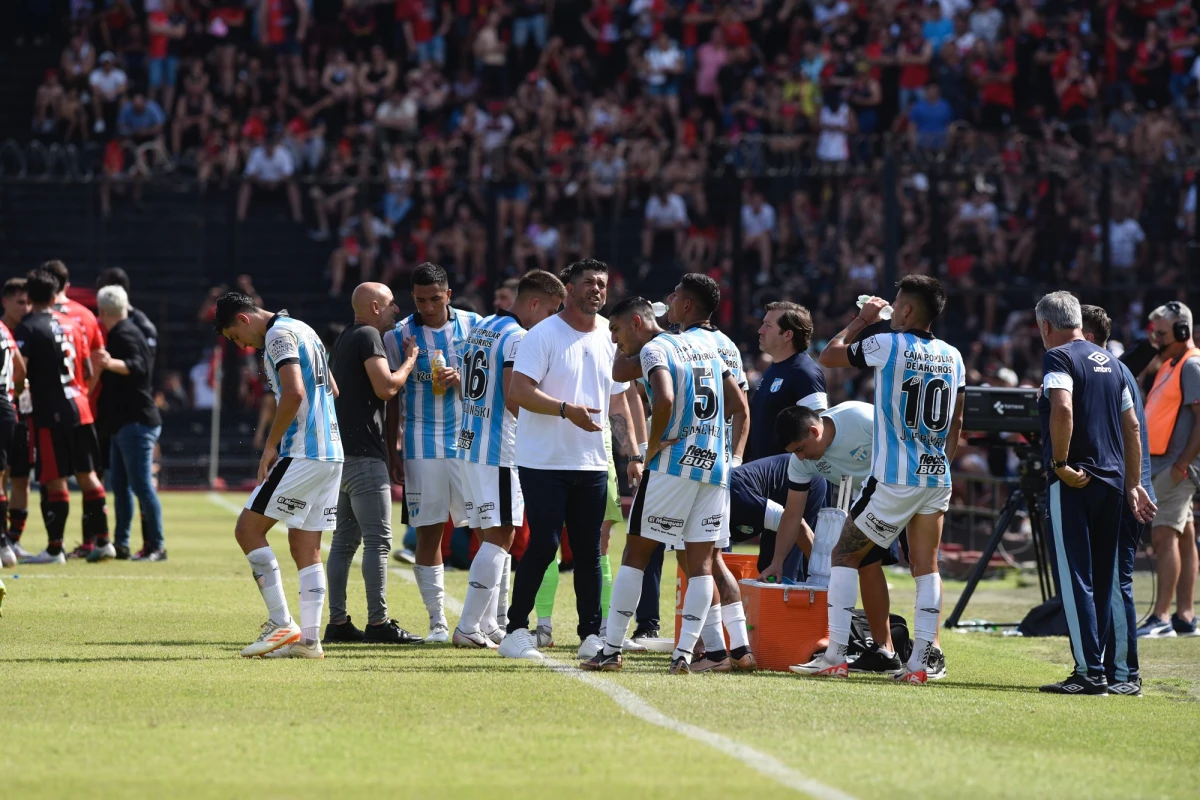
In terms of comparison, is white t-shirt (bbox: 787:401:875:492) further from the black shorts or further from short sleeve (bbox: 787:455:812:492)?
the black shorts

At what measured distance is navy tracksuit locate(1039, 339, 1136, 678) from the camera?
30.0 ft

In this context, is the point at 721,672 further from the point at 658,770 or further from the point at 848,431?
the point at 658,770

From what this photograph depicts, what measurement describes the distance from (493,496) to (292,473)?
1242 millimetres

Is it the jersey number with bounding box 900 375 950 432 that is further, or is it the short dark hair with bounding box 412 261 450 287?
the short dark hair with bounding box 412 261 450 287

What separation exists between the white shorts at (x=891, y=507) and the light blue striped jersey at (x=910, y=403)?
0.04 metres

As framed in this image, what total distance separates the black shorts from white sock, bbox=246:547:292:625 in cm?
568

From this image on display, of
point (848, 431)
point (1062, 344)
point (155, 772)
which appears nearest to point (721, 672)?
point (848, 431)

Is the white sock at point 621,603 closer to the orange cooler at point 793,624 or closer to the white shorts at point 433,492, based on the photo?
the orange cooler at point 793,624

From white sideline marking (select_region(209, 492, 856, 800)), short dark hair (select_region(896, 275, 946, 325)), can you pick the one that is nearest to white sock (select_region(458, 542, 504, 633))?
white sideline marking (select_region(209, 492, 856, 800))

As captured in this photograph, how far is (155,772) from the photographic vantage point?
20.5 feet

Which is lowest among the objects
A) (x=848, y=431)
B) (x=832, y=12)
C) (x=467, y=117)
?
(x=848, y=431)

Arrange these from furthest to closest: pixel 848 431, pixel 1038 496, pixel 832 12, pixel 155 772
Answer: pixel 832 12 < pixel 1038 496 < pixel 848 431 < pixel 155 772

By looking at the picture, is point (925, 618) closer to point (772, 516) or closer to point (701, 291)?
point (772, 516)

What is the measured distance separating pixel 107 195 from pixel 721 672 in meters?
19.4
